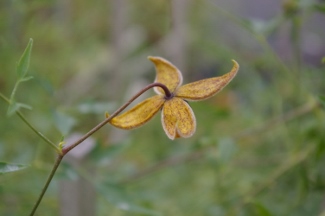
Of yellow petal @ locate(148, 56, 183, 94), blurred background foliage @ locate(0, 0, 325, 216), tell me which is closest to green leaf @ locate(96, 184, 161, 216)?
blurred background foliage @ locate(0, 0, 325, 216)

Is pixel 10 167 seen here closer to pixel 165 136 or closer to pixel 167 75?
pixel 167 75

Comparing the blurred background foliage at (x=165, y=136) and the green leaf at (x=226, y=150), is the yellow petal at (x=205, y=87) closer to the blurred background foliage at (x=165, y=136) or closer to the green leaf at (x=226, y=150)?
the blurred background foliage at (x=165, y=136)

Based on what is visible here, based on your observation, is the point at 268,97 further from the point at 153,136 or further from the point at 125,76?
the point at 125,76

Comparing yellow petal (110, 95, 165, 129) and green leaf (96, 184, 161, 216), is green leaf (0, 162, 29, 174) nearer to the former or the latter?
yellow petal (110, 95, 165, 129)

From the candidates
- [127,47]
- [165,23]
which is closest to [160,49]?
[127,47]

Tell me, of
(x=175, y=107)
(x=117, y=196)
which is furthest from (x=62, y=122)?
(x=175, y=107)

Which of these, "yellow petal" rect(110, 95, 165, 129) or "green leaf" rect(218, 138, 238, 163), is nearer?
"yellow petal" rect(110, 95, 165, 129)

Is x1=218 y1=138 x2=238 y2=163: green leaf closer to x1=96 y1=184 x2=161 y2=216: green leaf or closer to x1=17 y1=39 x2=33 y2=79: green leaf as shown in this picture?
x1=96 y1=184 x2=161 y2=216: green leaf

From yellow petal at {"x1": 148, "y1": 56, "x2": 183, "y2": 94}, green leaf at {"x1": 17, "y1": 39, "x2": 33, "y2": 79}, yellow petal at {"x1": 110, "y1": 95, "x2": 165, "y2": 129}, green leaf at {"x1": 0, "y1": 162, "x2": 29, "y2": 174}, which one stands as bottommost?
yellow petal at {"x1": 110, "y1": 95, "x2": 165, "y2": 129}

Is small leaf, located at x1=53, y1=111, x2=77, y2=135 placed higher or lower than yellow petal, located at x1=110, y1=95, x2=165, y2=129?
higher
